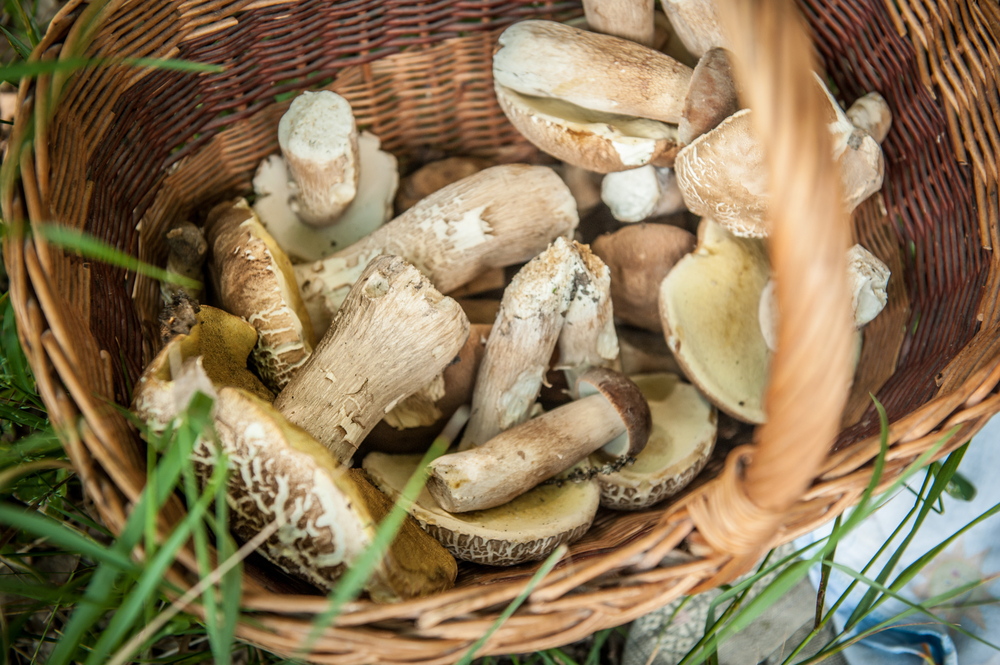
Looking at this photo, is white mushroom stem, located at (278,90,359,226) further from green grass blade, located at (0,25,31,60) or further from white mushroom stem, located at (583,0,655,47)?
white mushroom stem, located at (583,0,655,47)

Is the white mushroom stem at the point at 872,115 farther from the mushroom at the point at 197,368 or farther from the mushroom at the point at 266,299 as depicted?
the mushroom at the point at 197,368

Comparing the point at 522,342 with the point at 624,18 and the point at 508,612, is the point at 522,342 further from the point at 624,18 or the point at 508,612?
the point at 624,18

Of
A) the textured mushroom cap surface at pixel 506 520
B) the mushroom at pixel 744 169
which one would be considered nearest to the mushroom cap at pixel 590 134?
the mushroom at pixel 744 169

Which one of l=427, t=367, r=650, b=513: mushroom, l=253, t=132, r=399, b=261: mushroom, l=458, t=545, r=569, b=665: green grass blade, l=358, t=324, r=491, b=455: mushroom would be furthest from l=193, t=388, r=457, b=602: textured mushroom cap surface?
l=253, t=132, r=399, b=261: mushroom

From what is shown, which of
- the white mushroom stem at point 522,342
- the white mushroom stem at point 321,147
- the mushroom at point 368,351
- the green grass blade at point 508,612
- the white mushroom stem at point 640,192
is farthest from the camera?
the white mushroom stem at point 640,192

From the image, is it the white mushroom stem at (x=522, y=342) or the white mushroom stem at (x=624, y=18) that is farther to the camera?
the white mushroom stem at (x=624, y=18)

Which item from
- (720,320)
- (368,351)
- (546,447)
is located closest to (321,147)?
(368,351)
